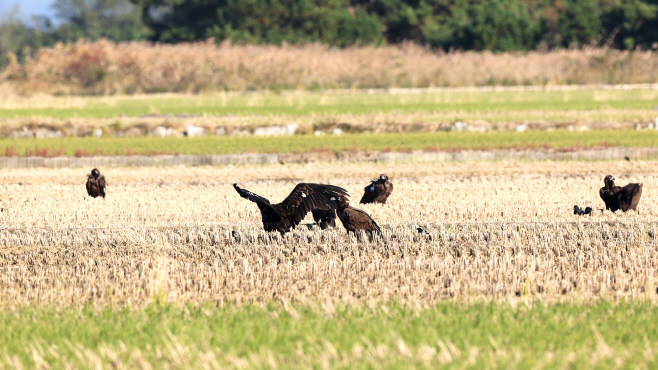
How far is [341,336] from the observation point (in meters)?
6.27

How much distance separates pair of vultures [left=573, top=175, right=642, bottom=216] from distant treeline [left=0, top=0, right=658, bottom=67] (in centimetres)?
3994

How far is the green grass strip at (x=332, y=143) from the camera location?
823 inches

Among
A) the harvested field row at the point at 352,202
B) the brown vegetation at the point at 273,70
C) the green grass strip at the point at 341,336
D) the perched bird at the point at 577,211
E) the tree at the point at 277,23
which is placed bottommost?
the harvested field row at the point at 352,202

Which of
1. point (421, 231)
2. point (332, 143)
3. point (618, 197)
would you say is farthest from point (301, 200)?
point (332, 143)

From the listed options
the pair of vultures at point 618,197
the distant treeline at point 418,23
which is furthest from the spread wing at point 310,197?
the distant treeline at point 418,23

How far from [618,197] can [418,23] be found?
5415 cm

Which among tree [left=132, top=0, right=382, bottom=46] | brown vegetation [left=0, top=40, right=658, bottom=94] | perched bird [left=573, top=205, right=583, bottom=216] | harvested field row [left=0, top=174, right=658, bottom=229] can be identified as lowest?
harvested field row [left=0, top=174, right=658, bottom=229]

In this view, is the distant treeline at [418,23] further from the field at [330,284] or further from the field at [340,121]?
the field at [330,284]

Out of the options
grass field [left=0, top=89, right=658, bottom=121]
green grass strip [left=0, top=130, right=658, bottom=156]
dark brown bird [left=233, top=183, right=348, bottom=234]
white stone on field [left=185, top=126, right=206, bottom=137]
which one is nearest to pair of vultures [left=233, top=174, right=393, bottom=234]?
dark brown bird [left=233, top=183, right=348, bottom=234]

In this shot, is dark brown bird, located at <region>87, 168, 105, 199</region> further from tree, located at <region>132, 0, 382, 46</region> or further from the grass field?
tree, located at <region>132, 0, 382, 46</region>

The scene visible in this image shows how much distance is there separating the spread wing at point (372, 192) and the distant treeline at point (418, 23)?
39.3 meters

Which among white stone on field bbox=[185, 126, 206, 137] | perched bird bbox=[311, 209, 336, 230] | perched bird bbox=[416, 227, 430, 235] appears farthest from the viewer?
white stone on field bbox=[185, 126, 206, 137]

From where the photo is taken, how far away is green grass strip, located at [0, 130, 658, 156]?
68.6 feet

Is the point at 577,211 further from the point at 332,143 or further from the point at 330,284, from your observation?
the point at 332,143
